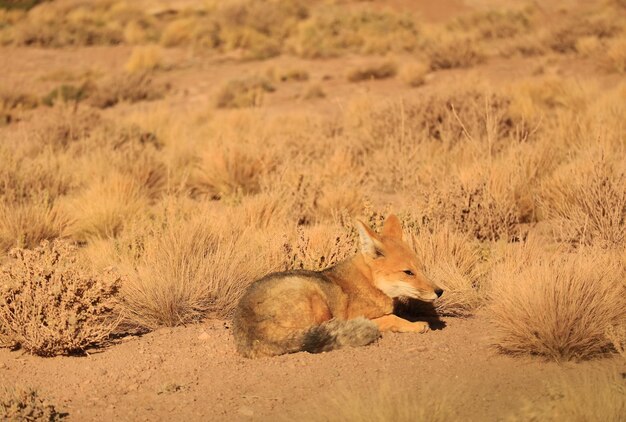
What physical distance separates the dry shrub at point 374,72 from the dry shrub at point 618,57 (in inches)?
235

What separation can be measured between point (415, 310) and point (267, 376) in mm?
1839

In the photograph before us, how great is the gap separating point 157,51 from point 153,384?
77.7ft

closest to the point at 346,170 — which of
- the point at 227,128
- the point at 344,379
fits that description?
the point at 227,128

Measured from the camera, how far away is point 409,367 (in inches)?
227

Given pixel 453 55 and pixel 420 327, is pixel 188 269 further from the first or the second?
pixel 453 55

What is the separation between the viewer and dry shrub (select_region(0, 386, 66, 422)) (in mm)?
5137

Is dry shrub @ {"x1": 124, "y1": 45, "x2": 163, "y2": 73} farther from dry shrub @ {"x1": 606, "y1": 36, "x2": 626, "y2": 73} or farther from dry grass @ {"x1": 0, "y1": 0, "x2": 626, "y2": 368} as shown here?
dry shrub @ {"x1": 606, "y1": 36, "x2": 626, "y2": 73}

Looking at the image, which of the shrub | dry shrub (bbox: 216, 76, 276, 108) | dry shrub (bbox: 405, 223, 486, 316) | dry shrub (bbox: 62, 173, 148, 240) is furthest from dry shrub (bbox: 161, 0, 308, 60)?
dry shrub (bbox: 405, 223, 486, 316)

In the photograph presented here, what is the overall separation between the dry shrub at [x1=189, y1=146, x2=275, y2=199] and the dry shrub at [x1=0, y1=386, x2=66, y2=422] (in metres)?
6.88

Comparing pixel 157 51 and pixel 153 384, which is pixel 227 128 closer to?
pixel 153 384

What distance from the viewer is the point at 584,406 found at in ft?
14.8

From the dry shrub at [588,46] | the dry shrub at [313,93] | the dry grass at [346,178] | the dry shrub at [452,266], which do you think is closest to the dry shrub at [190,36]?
the dry grass at [346,178]

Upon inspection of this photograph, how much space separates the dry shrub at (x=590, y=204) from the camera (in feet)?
28.1

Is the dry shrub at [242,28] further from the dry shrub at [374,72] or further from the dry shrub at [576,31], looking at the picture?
the dry shrub at [576,31]
